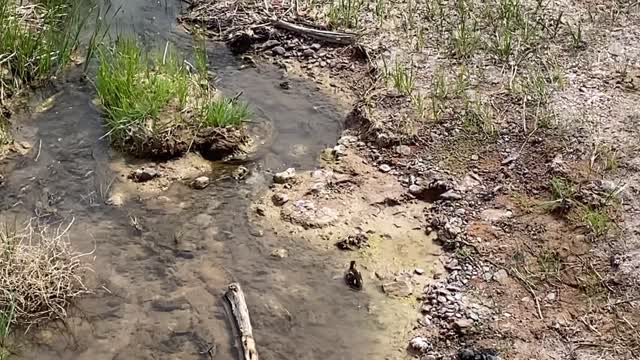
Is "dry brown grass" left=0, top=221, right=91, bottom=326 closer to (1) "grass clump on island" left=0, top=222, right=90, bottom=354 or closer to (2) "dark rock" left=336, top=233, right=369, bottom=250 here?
(1) "grass clump on island" left=0, top=222, right=90, bottom=354

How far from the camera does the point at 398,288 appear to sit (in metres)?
4.76

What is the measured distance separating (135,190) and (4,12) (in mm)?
2035

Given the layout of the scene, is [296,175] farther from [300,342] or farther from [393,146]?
[300,342]

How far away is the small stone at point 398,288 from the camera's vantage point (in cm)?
473

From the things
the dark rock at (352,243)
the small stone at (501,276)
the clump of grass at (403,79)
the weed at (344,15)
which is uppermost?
the weed at (344,15)

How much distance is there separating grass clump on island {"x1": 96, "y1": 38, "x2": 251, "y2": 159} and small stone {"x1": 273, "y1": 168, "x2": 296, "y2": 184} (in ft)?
1.47

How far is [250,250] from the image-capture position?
5.04 metres

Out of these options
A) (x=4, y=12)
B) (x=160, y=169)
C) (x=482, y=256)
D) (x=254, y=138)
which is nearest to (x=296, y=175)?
(x=254, y=138)

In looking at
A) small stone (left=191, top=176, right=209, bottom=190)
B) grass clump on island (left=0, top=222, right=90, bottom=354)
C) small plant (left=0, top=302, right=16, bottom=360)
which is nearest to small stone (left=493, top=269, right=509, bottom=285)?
small stone (left=191, top=176, right=209, bottom=190)

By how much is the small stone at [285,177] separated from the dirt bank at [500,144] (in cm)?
18

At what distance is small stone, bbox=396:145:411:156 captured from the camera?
5.71 metres

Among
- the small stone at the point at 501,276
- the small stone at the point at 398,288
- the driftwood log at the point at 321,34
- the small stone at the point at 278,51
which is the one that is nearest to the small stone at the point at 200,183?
the small stone at the point at 398,288

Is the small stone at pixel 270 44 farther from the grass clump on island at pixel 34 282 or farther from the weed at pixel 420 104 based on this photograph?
the grass clump on island at pixel 34 282

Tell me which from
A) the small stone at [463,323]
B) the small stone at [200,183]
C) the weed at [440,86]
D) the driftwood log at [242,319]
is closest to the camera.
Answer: the driftwood log at [242,319]
